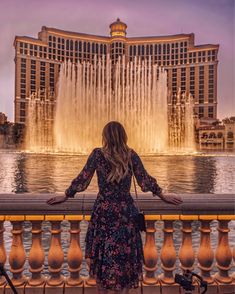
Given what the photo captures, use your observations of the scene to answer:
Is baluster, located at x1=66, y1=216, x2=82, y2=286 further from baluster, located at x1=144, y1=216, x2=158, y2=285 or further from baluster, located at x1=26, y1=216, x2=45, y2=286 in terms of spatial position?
baluster, located at x1=144, y1=216, x2=158, y2=285

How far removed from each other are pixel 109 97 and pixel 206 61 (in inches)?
3347

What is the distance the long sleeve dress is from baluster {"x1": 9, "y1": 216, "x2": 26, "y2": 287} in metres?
0.82

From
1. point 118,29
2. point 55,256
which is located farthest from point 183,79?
point 55,256

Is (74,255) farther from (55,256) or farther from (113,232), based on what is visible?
(113,232)

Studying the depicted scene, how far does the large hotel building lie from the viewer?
115 meters

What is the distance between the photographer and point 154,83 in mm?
43500

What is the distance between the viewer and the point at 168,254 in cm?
342

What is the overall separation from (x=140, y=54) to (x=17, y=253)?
121 meters

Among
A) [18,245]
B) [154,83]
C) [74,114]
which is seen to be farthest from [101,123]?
[18,245]

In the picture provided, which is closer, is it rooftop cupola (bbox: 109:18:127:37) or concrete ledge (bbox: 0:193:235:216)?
concrete ledge (bbox: 0:193:235:216)

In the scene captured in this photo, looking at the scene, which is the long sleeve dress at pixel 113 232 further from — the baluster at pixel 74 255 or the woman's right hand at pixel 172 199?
the baluster at pixel 74 255

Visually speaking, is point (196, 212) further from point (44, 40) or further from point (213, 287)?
point (44, 40)

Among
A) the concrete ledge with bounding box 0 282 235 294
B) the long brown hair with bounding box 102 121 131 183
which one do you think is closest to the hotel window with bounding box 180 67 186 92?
the concrete ledge with bounding box 0 282 235 294

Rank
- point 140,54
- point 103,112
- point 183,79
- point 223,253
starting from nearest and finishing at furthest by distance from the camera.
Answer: point 223,253 → point 103,112 → point 140,54 → point 183,79
